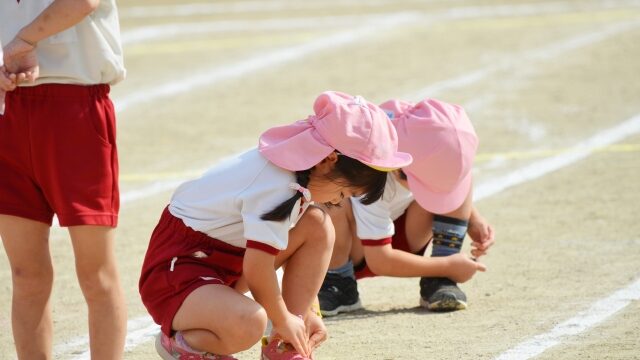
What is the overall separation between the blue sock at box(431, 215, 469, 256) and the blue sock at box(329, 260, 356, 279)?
0.39 meters

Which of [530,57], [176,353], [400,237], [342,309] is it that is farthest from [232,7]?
[176,353]

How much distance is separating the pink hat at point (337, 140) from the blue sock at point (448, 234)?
3.81 feet

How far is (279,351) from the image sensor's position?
4.33m

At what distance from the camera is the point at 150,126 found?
31.3 feet

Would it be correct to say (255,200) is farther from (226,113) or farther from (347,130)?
(226,113)

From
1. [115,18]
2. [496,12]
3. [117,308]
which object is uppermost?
[115,18]

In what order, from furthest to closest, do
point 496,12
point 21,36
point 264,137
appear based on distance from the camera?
point 496,12 → point 264,137 → point 21,36

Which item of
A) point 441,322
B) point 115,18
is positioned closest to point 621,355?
point 441,322

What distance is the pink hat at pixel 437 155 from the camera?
17.1ft

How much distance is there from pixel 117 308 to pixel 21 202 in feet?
1.58

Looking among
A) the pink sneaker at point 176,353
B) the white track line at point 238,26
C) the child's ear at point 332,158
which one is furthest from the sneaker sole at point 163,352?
the white track line at point 238,26

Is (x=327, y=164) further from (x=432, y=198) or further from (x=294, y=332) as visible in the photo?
(x=432, y=198)

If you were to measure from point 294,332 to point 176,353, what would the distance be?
16.3 inches

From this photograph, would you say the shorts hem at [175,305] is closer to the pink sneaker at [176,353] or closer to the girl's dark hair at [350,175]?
the pink sneaker at [176,353]
